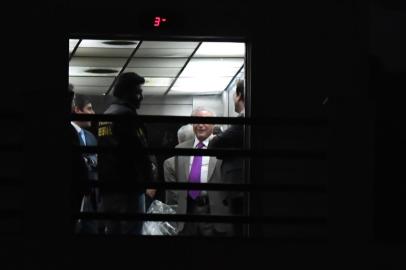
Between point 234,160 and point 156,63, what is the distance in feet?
4.45

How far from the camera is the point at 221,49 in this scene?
30.8ft

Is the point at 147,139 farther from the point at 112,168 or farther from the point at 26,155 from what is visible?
the point at 26,155

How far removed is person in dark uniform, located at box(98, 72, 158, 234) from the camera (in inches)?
322

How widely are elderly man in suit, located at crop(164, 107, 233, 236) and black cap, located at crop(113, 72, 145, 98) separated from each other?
76 cm

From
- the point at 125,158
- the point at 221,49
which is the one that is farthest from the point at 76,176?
the point at 221,49

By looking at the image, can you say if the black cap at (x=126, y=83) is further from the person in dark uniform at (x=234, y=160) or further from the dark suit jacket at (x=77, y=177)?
the person in dark uniform at (x=234, y=160)

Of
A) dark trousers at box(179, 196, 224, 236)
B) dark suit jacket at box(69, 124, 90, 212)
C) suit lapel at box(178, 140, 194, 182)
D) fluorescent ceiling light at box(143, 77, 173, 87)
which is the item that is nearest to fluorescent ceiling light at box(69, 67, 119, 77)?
fluorescent ceiling light at box(143, 77, 173, 87)

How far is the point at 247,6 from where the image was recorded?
889cm

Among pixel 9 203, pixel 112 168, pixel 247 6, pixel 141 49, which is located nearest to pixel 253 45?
pixel 247 6

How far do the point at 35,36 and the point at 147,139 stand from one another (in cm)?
125

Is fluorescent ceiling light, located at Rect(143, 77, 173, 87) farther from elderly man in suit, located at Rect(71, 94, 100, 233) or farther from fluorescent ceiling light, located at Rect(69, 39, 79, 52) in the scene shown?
fluorescent ceiling light, located at Rect(69, 39, 79, 52)

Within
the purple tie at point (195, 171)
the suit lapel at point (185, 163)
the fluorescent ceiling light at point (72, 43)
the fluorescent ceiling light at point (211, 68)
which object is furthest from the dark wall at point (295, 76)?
the fluorescent ceiling light at point (211, 68)

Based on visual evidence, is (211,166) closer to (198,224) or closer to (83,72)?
(198,224)

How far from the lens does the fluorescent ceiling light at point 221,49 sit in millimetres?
9219
